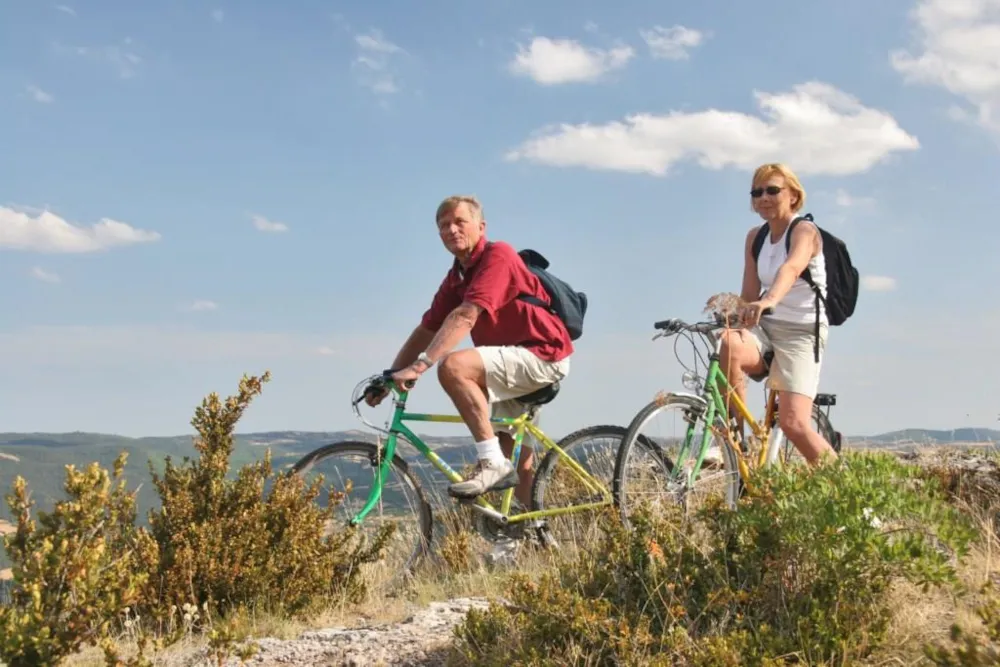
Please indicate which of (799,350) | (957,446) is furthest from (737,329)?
(957,446)

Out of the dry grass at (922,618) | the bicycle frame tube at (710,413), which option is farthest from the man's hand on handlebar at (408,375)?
the dry grass at (922,618)

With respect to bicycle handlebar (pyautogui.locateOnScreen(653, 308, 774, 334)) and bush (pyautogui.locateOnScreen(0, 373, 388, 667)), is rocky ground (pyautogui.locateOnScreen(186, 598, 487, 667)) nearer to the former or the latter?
bush (pyautogui.locateOnScreen(0, 373, 388, 667))

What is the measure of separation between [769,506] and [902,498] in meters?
0.51

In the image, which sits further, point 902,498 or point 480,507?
point 480,507

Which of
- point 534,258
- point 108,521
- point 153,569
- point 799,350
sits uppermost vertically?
point 534,258

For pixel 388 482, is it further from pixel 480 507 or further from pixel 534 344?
pixel 534 344

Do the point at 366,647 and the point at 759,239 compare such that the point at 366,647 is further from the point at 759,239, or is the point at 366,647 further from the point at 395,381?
the point at 759,239

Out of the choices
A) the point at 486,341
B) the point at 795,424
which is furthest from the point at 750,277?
the point at 486,341

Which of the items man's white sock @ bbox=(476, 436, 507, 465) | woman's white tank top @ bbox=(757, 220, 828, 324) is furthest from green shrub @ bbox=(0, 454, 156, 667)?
woman's white tank top @ bbox=(757, 220, 828, 324)

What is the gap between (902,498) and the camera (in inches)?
149

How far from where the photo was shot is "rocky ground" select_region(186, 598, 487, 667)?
14.0 feet

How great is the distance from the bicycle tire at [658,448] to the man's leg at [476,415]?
670 millimetres

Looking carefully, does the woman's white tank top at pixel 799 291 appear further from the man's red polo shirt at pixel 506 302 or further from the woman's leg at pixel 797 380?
the man's red polo shirt at pixel 506 302

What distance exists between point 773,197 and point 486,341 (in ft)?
6.34
